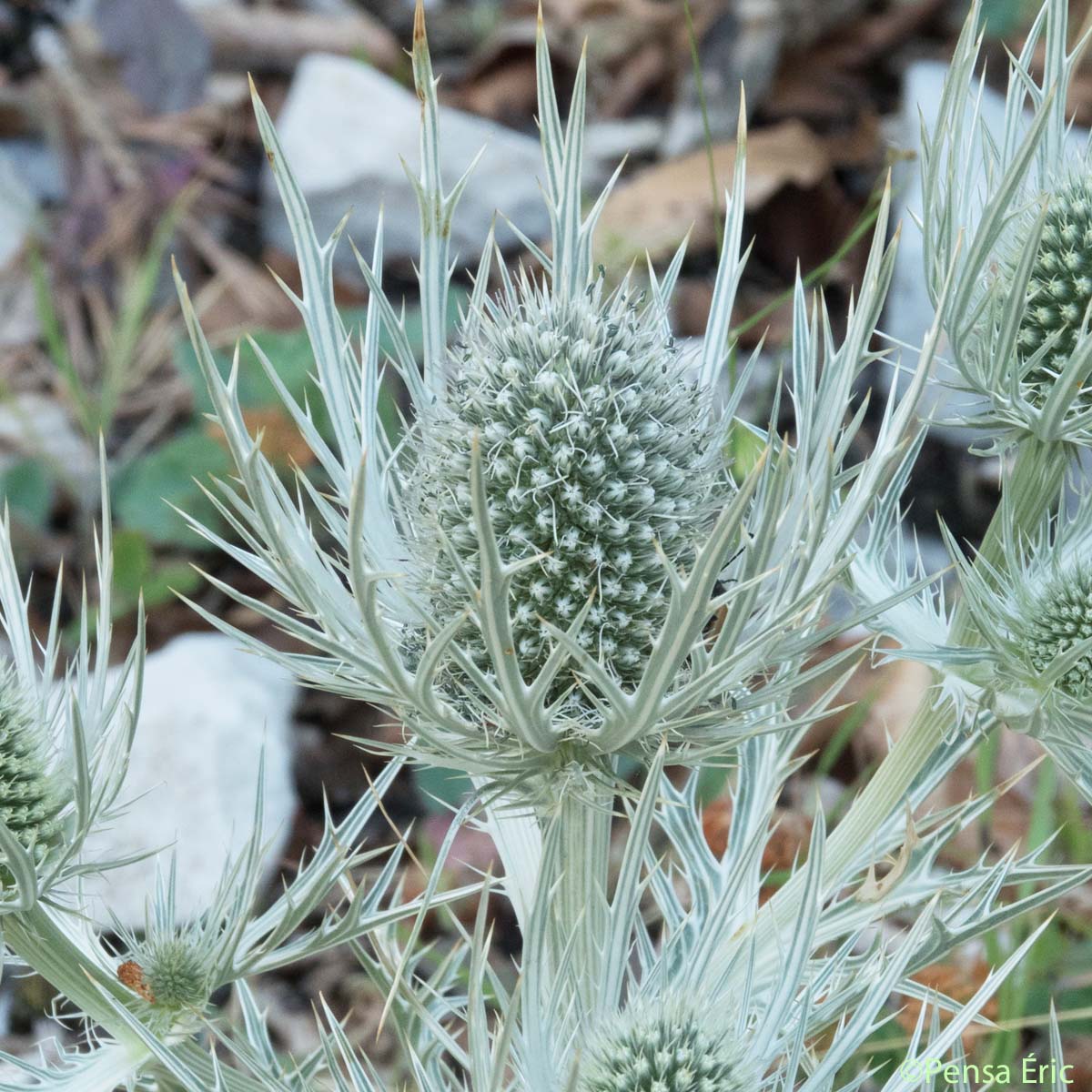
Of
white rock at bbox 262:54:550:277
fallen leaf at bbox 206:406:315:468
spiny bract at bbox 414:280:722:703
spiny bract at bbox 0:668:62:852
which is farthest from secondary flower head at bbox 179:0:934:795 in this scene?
white rock at bbox 262:54:550:277

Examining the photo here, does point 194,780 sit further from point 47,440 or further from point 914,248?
point 914,248

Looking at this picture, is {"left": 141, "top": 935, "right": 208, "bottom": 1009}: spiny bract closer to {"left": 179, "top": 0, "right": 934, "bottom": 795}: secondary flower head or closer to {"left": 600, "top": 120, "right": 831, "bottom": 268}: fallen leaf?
{"left": 179, "top": 0, "right": 934, "bottom": 795}: secondary flower head

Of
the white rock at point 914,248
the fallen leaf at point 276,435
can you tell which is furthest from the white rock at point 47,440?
the white rock at point 914,248

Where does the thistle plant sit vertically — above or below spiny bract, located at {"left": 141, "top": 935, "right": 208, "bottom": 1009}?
above

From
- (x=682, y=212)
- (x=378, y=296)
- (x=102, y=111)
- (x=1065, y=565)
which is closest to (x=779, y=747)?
(x=1065, y=565)

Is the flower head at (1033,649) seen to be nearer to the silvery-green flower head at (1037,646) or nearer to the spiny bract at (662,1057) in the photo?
the silvery-green flower head at (1037,646)

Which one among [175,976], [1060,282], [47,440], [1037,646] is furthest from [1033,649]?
[47,440]
